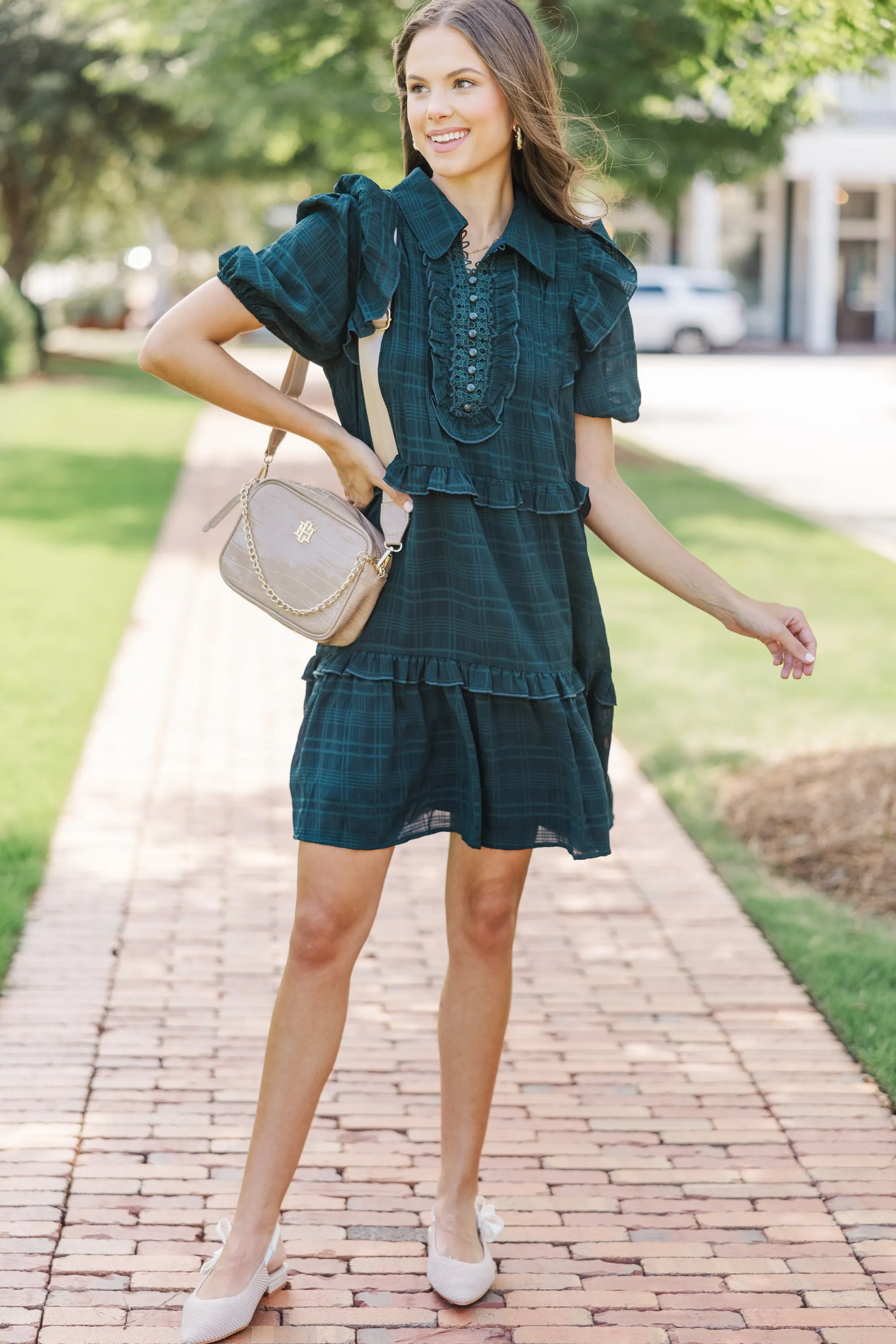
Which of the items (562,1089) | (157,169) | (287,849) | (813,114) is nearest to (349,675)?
(562,1089)

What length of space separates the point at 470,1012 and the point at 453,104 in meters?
1.49

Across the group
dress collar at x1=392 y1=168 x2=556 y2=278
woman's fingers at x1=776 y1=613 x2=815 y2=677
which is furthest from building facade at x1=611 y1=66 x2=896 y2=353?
dress collar at x1=392 y1=168 x2=556 y2=278

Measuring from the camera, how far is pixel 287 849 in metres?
5.19

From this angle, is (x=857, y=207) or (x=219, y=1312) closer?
(x=219, y=1312)

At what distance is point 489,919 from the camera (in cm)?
261

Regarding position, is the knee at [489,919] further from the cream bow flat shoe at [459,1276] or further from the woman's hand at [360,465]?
the woman's hand at [360,465]

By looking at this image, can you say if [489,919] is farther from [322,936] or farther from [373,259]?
[373,259]

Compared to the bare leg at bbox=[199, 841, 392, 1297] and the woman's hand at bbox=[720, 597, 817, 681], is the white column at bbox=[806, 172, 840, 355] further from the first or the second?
the bare leg at bbox=[199, 841, 392, 1297]

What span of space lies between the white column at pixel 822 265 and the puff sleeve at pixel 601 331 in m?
34.9

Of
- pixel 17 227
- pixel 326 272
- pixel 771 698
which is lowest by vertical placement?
pixel 17 227

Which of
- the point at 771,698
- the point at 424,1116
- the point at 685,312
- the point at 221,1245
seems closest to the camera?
the point at 221,1245

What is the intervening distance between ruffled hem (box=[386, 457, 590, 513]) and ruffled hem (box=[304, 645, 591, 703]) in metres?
0.26

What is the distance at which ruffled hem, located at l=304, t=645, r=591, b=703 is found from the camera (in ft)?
8.01

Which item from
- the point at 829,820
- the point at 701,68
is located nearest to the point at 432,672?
the point at 829,820
